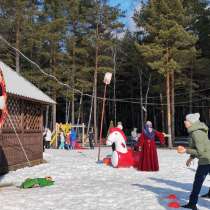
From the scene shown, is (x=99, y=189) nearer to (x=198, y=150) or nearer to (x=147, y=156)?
(x=198, y=150)

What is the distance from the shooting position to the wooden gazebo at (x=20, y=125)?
15.4 metres

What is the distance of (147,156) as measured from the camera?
1683cm

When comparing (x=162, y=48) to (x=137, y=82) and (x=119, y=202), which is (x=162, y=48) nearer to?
(x=137, y=82)

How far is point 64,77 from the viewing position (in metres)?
47.3

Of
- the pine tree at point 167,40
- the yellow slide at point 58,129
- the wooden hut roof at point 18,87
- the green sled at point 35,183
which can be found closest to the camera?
the green sled at point 35,183

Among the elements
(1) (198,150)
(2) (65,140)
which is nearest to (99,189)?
(1) (198,150)

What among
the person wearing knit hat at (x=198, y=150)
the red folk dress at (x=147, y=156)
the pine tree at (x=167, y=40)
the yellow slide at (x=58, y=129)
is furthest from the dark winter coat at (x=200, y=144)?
the pine tree at (x=167, y=40)

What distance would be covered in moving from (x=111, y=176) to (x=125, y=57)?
42.7m

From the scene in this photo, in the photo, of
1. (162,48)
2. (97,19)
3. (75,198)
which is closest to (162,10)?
(162,48)

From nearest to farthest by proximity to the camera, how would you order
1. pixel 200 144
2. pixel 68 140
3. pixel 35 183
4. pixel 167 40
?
pixel 200 144
pixel 35 183
pixel 68 140
pixel 167 40

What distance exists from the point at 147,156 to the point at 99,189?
5566 millimetres

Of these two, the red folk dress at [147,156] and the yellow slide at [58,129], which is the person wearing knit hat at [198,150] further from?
the yellow slide at [58,129]

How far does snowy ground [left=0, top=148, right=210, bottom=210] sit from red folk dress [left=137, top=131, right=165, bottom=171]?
356 millimetres

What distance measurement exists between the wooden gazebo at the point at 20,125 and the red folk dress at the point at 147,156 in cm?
385
